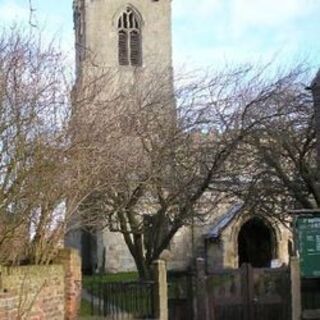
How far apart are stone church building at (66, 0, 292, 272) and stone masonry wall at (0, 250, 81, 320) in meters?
25.9

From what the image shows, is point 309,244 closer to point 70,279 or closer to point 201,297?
point 201,297

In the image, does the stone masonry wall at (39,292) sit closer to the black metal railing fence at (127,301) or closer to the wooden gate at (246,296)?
the black metal railing fence at (127,301)

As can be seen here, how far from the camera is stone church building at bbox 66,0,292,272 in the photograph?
43.2 m

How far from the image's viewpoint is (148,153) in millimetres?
20578

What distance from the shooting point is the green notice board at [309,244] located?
52.4 ft

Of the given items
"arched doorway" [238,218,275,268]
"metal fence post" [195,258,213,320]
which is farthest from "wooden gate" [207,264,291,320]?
"arched doorway" [238,218,275,268]

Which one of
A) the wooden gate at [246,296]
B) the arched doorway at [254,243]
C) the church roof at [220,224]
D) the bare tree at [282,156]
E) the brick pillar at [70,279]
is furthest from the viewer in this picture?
the arched doorway at [254,243]

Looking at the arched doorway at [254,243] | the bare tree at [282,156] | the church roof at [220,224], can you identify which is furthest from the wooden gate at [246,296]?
A: the arched doorway at [254,243]

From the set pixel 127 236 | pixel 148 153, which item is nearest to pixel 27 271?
pixel 148 153

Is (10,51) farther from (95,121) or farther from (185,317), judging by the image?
(185,317)

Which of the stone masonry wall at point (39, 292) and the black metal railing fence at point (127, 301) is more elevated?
the stone masonry wall at point (39, 292)

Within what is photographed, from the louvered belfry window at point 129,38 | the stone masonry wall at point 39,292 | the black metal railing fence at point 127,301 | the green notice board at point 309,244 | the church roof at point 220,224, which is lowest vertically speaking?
the black metal railing fence at point 127,301

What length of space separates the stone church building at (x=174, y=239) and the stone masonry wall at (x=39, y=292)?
85.0 ft

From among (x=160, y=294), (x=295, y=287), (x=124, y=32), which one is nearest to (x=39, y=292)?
(x=160, y=294)
